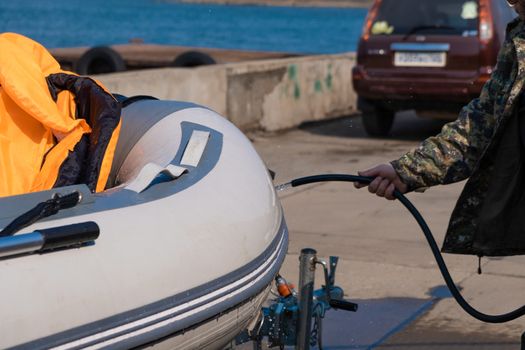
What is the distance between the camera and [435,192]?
334 inches

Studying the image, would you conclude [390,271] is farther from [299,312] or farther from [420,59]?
[420,59]

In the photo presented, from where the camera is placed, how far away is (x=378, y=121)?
11961 millimetres

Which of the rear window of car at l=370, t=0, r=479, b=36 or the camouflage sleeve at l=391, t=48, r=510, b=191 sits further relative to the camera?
the rear window of car at l=370, t=0, r=479, b=36

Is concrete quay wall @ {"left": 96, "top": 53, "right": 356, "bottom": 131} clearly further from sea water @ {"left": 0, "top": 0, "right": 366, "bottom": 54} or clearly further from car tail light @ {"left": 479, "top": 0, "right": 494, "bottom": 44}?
A: sea water @ {"left": 0, "top": 0, "right": 366, "bottom": 54}

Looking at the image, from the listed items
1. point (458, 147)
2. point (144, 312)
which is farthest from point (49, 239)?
point (458, 147)

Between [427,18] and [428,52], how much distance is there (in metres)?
0.38

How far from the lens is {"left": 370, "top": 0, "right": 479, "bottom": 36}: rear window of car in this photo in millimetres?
10930

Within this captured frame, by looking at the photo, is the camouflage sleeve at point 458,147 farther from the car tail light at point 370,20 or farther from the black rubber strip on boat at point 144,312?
the car tail light at point 370,20

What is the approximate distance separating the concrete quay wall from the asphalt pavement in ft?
4.11

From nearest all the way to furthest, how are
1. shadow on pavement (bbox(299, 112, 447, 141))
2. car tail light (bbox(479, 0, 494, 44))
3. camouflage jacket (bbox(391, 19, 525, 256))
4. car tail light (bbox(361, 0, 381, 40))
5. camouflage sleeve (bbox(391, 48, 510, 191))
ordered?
camouflage jacket (bbox(391, 19, 525, 256)), camouflage sleeve (bbox(391, 48, 510, 191)), car tail light (bbox(479, 0, 494, 44)), car tail light (bbox(361, 0, 381, 40)), shadow on pavement (bbox(299, 112, 447, 141))

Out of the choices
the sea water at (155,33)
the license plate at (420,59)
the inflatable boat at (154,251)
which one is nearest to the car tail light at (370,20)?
the license plate at (420,59)

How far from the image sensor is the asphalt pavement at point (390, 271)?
17.0 feet

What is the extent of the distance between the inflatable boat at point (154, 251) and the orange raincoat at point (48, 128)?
0.70 feet

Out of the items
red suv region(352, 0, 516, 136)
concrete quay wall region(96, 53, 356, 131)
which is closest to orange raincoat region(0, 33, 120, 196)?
concrete quay wall region(96, 53, 356, 131)
